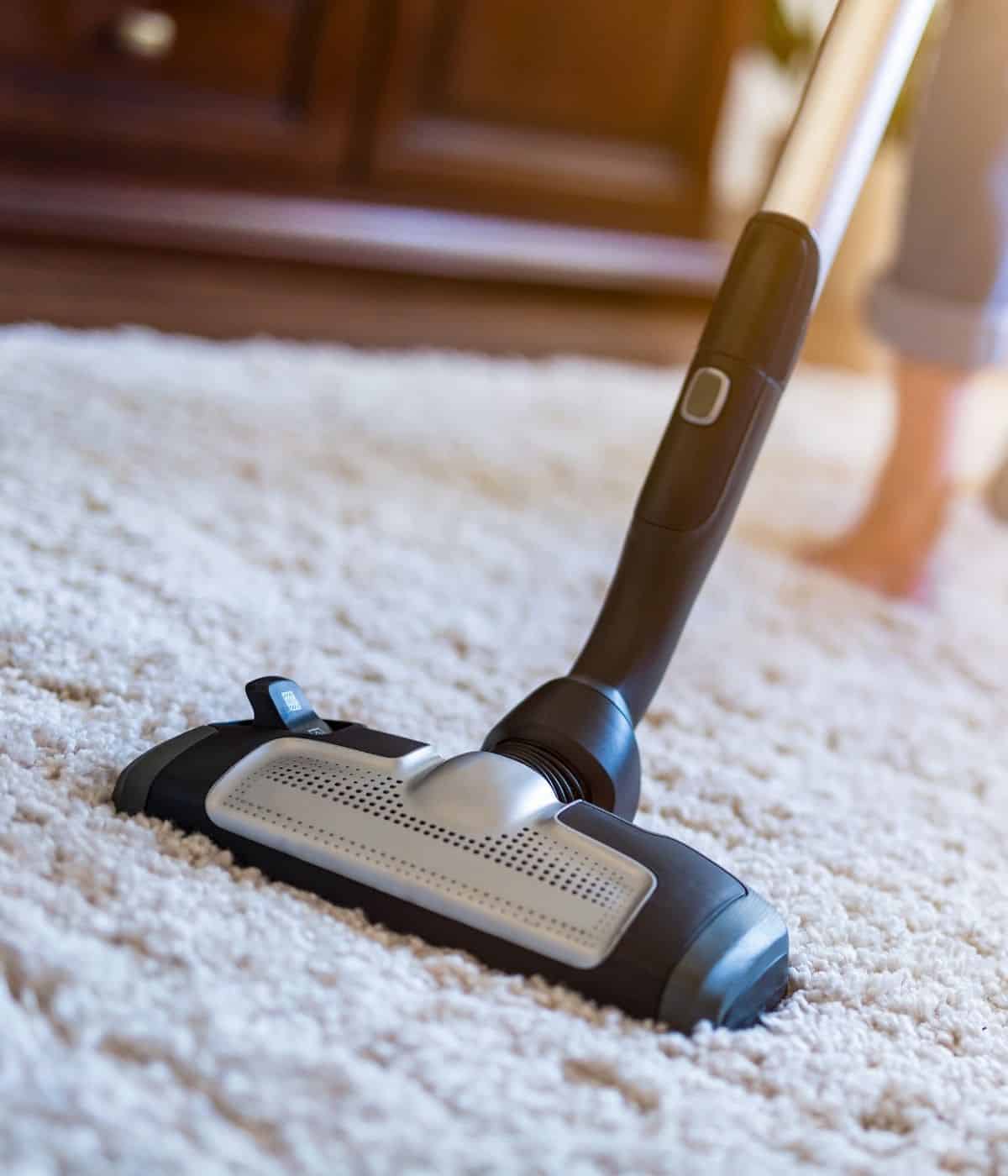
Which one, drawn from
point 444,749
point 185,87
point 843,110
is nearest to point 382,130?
point 185,87

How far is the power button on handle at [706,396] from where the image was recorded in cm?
71

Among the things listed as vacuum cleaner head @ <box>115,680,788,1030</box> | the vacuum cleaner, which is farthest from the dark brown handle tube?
vacuum cleaner head @ <box>115,680,788,1030</box>

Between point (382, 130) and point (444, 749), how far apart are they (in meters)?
1.17

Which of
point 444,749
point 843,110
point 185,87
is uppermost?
point 843,110

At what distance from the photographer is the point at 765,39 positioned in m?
2.19

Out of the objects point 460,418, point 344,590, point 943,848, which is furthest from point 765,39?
point 943,848

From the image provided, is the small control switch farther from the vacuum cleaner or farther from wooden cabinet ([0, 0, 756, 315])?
wooden cabinet ([0, 0, 756, 315])

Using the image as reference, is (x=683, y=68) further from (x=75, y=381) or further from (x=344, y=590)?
(x=344, y=590)

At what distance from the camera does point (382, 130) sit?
1740mm

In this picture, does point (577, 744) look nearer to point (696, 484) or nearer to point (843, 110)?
point (696, 484)

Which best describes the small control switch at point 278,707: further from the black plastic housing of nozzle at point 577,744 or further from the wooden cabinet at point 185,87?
the wooden cabinet at point 185,87

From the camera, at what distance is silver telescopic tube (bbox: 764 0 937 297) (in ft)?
2.47

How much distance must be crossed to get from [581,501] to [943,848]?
564 mm

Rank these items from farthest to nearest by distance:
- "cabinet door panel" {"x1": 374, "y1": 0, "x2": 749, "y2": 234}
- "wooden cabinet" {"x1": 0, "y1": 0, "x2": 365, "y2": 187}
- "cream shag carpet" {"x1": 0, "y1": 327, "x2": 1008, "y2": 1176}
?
"cabinet door panel" {"x1": 374, "y1": 0, "x2": 749, "y2": 234}
"wooden cabinet" {"x1": 0, "y1": 0, "x2": 365, "y2": 187}
"cream shag carpet" {"x1": 0, "y1": 327, "x2": 1008, "y2": 1176}
